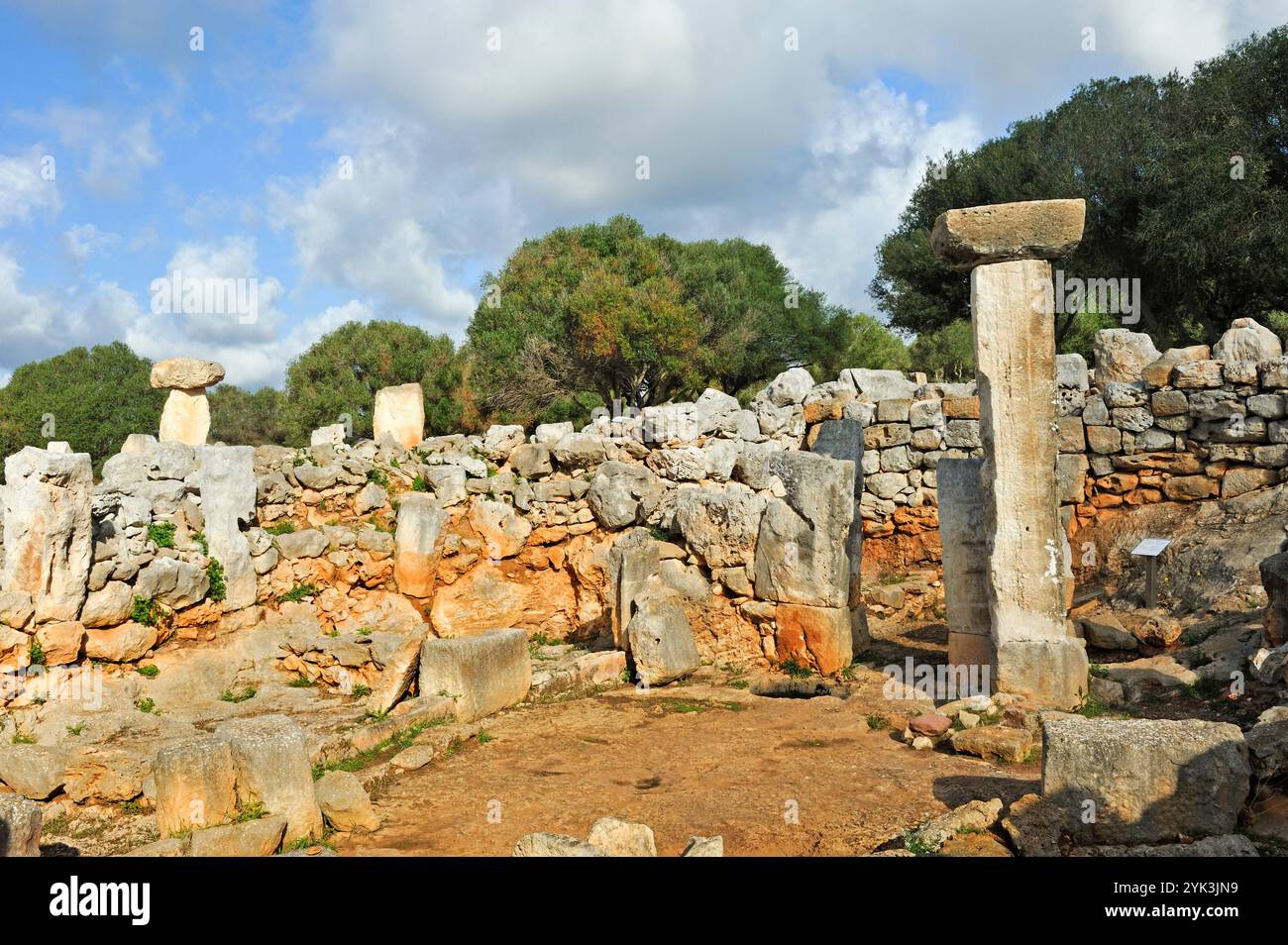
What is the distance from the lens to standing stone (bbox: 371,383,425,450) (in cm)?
1416

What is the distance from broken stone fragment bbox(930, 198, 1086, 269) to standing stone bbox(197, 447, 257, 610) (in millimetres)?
8065

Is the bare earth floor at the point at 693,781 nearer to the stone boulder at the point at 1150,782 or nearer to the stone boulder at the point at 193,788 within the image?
the stone boulder at the point at 193,788

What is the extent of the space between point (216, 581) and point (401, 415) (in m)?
4.46

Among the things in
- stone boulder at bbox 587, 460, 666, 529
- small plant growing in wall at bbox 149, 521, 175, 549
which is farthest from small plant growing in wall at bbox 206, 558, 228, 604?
stone boulder at bbox 587, 460, 666, 529

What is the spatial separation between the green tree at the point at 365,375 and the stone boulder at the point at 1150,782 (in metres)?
22.1

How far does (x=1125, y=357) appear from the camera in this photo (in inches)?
514

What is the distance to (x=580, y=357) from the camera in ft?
76.5

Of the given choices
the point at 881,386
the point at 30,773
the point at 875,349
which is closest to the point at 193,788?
the point at 30,773

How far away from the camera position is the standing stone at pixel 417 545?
1148cm

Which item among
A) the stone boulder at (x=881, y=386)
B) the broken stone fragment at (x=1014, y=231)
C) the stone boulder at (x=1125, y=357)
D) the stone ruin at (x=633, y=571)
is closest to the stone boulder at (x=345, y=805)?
the stone ruin at (x=633, y=571)

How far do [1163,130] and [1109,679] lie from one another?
15.1m

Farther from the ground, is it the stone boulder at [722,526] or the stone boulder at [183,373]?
the stone boulder at [183,373]

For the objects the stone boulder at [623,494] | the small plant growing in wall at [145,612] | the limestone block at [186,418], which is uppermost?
the limestone block at [186,418]

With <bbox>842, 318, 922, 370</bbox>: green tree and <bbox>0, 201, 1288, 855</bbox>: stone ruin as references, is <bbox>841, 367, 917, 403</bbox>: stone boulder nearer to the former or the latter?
<bbox>0, 201, 1288, 855</bbox>: stone ruin
